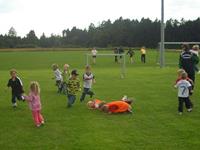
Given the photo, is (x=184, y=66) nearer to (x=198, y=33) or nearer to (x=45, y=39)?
(x=198, y=33)

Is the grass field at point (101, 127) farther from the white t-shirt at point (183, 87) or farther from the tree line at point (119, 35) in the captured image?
the tree line at point (119, 35)

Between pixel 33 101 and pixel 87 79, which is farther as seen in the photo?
pixel 87 79

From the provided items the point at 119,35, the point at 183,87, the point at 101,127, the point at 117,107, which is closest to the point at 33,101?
the point at 101,127

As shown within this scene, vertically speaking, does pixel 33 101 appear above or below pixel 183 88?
below

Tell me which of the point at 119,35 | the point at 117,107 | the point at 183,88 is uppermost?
the point at 119,35

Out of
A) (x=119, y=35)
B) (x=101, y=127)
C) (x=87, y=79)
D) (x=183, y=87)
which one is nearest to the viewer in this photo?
(x=101, y=127)

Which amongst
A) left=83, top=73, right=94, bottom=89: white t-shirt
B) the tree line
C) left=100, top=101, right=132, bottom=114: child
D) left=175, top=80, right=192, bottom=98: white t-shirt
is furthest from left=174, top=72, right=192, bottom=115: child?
the tree line

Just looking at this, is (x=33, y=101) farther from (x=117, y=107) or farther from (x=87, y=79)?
(x=87, y=79)

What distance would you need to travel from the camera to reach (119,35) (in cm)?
14062

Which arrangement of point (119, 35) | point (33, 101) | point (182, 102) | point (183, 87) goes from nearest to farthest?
point (33, 101) < point (183, 87) < point (182, 102) < point (119, 35)

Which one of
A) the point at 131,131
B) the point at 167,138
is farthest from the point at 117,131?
the point at 167,138

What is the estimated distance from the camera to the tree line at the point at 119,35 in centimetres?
10888

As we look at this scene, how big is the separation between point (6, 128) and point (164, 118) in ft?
15.8

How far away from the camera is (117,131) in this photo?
12.1 metres
